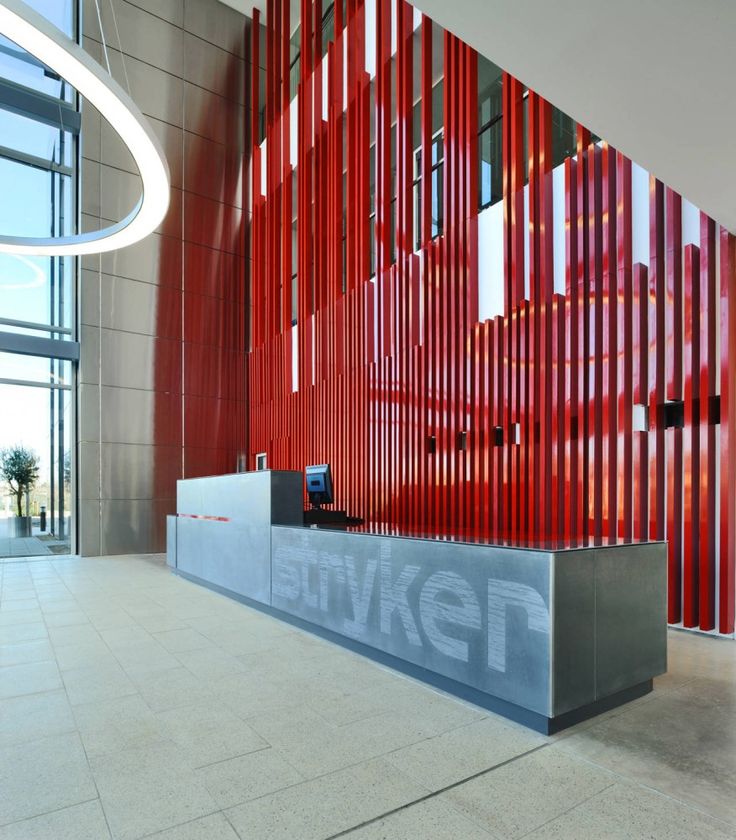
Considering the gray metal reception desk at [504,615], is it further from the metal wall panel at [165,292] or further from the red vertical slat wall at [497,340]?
the metal wall panel at [165,292]

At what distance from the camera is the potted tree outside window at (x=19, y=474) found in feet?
36.7

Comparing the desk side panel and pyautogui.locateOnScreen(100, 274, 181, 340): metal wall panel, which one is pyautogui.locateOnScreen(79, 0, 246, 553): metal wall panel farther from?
the desk side panel

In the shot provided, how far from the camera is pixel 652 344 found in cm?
541

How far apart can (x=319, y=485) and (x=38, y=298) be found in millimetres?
8207

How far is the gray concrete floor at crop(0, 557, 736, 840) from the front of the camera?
91.0 inches

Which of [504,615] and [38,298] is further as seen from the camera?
[38,298]

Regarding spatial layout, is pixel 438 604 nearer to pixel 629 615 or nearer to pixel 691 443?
pixel 629 615

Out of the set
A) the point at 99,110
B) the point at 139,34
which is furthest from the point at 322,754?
the point at 139,34

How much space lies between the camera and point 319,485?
6414 millimetres

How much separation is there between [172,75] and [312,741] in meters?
13.8

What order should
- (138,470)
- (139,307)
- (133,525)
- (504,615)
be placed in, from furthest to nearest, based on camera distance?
(139,307)
(138,470)
(133,525)
(504,615)

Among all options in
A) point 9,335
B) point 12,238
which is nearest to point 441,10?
point 12,238

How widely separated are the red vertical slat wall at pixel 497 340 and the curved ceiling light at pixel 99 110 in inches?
142

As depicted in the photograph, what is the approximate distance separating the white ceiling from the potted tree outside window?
11104mm
